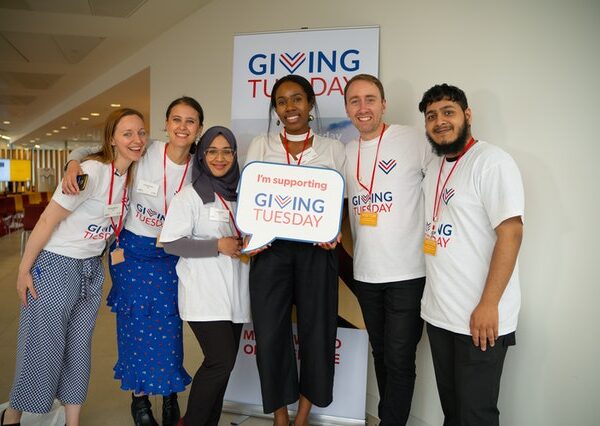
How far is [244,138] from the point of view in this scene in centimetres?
280

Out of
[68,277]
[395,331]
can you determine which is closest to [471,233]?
[395,331]

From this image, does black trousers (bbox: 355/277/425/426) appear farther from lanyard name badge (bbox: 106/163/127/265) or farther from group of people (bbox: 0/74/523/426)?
lanyard name badge (bbox: 106/163/127/265)

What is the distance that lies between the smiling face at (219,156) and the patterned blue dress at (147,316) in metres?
0.53

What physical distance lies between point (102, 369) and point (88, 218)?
1.70m

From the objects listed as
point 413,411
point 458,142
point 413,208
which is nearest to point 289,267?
point 413,208

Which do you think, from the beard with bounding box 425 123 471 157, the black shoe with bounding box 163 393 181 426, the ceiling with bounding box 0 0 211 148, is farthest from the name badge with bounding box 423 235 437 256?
the ceiling with bounding box 0 0 211 148

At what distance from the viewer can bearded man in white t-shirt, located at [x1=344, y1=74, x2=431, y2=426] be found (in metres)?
1.99

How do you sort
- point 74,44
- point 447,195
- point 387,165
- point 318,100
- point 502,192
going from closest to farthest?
point 502,192 < point 447,195 < point 387,165 < point 318,100 < point 74,44

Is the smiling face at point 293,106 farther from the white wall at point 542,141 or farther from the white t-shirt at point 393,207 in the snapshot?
the white wall at point 542,141

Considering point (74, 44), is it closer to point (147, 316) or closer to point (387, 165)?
point (147, 316)

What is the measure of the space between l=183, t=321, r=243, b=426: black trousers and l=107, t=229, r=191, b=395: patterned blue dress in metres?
0.31

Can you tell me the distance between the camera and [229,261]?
2.07 m

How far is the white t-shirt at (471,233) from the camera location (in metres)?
1.61

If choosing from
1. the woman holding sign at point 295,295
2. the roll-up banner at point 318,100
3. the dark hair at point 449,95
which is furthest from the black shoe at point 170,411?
the dark hair at point 449,95
